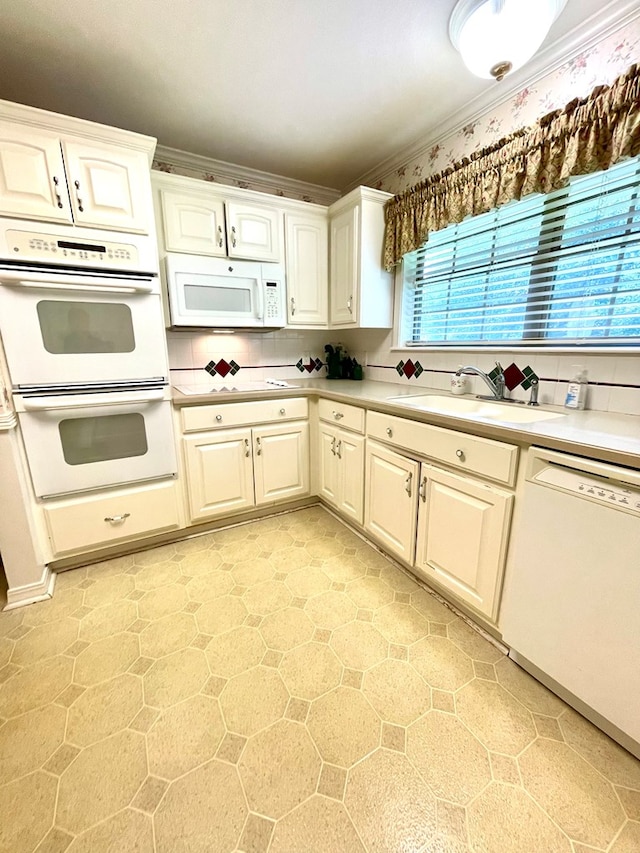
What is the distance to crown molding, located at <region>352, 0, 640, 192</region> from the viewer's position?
1346 millimetres

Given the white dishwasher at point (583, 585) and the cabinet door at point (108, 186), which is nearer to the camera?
the white dishwasher at point (583, 585)

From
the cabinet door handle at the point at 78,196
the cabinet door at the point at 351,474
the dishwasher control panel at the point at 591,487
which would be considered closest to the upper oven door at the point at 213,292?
the cabinet door handle at the point at 78,196

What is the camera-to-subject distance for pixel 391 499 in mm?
1836

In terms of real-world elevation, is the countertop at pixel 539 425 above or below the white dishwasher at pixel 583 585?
above

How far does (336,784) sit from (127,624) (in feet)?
3.53

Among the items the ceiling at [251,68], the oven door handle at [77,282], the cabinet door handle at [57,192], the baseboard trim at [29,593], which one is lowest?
the baseboard trim at [29,593]

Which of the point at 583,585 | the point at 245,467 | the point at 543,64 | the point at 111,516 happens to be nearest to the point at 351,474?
the point at 245,467

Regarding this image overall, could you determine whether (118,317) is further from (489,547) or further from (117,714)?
(489,547)

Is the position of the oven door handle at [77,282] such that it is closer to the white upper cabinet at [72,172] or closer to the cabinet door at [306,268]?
the white upper cabinet at [72,172]

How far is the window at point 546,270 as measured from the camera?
1.46 metres

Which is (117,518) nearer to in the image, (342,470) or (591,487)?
(342,470)

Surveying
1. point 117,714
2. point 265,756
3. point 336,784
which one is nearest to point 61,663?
point 117,714

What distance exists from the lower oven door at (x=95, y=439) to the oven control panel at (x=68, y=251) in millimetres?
618

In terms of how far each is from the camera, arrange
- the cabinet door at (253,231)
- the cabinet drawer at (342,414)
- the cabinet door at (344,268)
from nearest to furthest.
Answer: the cabinet drawer at (342,414) < the cabinet door at (253,231) < the cabinet door at (344,268)
